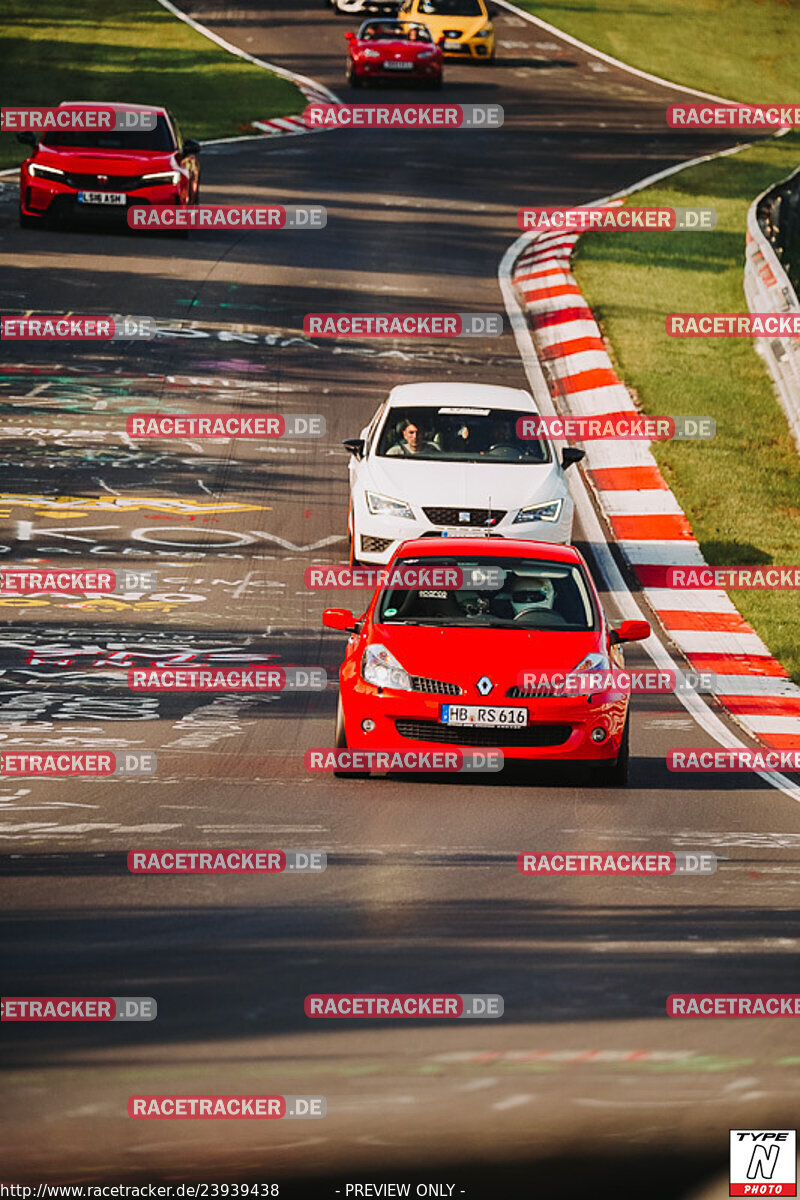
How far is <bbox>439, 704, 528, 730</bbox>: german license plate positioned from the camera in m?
12.6

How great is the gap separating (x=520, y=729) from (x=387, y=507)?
5.83 m

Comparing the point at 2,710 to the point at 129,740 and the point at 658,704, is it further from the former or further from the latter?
the point at 658,704

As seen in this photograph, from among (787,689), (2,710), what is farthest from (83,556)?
(787,689)

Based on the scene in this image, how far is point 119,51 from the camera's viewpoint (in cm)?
5394

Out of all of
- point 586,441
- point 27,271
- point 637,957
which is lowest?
point 637,957

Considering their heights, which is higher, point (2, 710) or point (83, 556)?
point (83, 556)

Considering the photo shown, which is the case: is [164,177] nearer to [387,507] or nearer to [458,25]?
[387,507]

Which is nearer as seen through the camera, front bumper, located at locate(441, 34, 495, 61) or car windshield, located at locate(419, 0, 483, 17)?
car windshield, located at locate(419, 0, 483, 17)

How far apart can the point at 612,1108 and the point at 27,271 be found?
24.0 meters

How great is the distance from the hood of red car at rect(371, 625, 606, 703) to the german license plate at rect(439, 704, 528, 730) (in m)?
0.07

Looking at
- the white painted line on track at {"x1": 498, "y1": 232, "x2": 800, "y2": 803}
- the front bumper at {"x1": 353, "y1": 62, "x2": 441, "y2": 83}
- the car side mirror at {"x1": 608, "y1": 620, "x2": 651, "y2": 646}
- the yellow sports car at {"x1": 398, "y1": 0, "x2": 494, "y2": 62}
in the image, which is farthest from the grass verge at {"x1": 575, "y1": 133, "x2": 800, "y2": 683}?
the yellow sports car at {"x1": 398, "y1": 0, "x2": 494, "y2": 62}

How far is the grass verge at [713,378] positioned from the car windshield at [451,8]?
1598 cm

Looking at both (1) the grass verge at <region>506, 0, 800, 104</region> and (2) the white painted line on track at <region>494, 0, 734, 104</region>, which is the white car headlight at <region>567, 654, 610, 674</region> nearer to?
(2) the white painted line on track at <region>494, 0, 734, 104</region>

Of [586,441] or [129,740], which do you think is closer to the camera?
[129,740]
